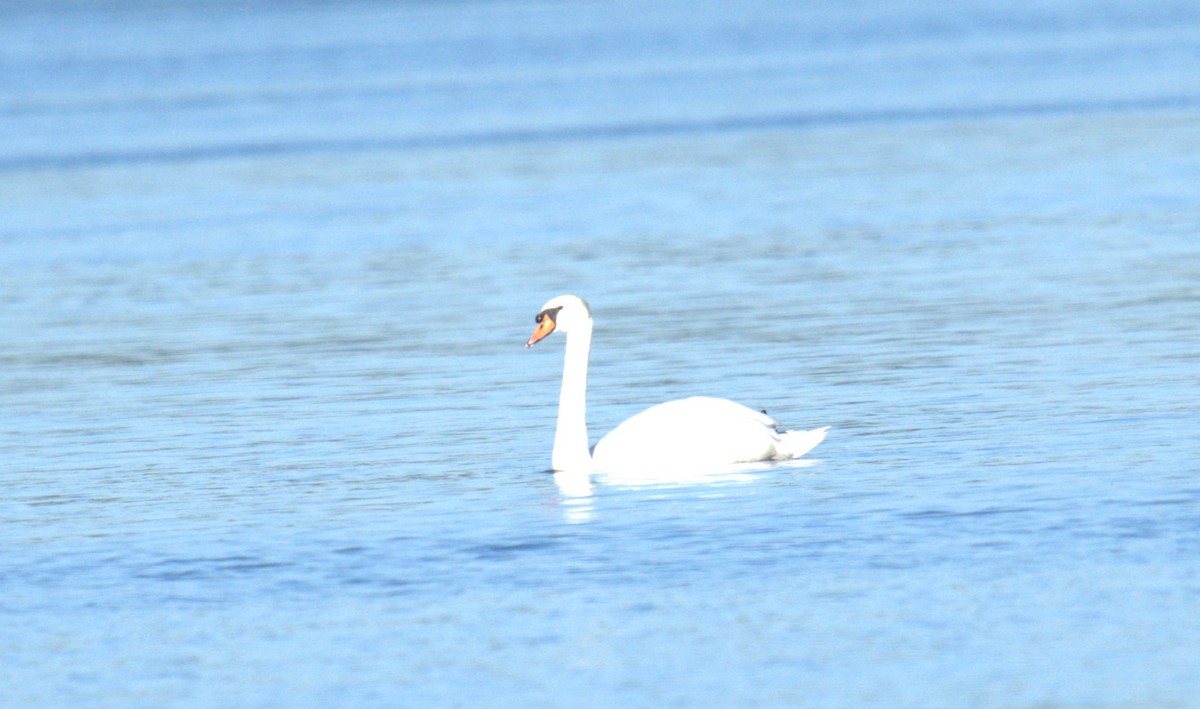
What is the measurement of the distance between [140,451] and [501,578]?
4.95 m

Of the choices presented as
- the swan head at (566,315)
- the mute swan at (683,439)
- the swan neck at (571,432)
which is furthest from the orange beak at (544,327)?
the mute swan at (683,439)

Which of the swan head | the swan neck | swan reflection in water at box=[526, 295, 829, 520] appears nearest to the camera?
swan reflection in water at box=[526, 295, 829, 520]

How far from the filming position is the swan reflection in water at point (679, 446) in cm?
1392

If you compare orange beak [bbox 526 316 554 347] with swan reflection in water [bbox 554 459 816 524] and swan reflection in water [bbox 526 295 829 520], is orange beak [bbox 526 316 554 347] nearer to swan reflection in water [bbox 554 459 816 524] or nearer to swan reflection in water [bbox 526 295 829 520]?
swan reflection in water [bbox 526 295 829 520]

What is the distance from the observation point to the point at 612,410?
16750mm

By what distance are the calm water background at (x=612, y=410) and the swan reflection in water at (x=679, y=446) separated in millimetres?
225

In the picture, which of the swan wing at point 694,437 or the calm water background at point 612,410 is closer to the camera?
the calm water background at point 612,410

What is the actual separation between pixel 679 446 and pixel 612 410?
282 centimetres

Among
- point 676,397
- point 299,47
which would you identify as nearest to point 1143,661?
point 676,397

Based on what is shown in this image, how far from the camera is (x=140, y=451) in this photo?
619 inches

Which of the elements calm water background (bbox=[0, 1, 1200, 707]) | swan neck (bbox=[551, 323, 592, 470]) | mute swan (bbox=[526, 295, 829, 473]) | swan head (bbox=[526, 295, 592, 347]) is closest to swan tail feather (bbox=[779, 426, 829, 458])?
mute swan (bbox=[526, 295, 829, 473])

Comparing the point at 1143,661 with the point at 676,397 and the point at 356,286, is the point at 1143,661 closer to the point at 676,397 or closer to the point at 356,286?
the point at 676,397

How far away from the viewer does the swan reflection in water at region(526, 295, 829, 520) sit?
1392 centimetres

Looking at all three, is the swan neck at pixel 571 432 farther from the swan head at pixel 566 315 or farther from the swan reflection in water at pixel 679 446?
the swan head at pixel 566 315
